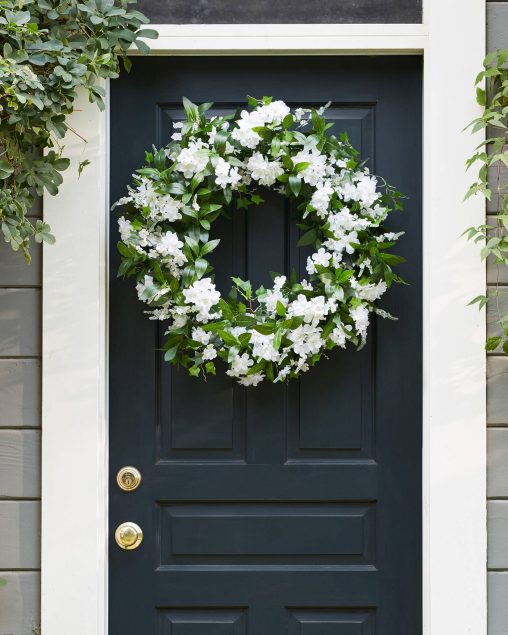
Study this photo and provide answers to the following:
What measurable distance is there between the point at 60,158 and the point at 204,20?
591 mm

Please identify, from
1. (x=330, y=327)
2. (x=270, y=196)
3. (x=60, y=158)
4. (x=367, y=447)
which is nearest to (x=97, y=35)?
(x=60, y=158)

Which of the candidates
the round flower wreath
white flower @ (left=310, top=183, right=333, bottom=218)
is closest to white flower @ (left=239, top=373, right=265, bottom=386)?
the round flower wreath

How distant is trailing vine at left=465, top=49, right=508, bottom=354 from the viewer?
6.89 feet

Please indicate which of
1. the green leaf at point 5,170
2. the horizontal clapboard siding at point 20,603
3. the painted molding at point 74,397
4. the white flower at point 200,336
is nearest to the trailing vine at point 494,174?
the white flower at point 200,336

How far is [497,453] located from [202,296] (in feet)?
3.06

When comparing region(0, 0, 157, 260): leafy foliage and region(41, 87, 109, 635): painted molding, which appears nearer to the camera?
region(0, 0, 157, 260): leafy foliage

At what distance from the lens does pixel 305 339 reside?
215cm

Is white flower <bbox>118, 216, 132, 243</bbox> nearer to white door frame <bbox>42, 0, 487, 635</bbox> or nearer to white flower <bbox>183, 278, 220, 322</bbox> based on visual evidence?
white door frame <bbox>42, 0, 487, 635</bbox>

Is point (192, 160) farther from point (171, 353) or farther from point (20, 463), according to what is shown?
point (20, 463)

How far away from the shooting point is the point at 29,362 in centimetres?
222

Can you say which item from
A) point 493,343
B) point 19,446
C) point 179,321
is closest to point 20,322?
point 19,446

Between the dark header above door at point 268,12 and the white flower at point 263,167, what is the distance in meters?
0.43

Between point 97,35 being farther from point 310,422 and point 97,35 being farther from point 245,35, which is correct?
point 310,422

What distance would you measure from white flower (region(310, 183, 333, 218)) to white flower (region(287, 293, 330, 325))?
9.6 inches
